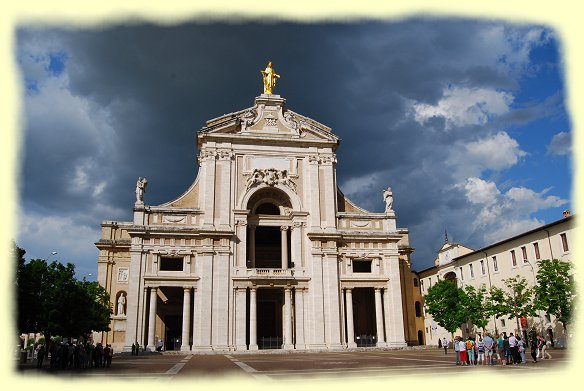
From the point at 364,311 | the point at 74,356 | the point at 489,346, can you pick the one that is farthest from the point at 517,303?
the point at 74,356

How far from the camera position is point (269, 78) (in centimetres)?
5400

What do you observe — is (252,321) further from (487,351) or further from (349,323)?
(487,351)

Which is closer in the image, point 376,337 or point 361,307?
point 376,337

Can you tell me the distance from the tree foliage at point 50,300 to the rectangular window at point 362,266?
24.7 m

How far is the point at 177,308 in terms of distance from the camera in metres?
50.2

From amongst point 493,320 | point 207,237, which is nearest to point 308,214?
point 207,237

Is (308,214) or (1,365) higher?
(308,214)

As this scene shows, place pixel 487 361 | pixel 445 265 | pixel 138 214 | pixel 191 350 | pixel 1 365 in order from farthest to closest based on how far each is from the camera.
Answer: pixel 445 265, pixel 138 214, pixel 191 350, pixel 487 361, pixel 1 365

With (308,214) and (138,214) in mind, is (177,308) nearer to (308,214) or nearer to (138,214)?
(138,214)

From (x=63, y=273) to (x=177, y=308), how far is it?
54.2 ft

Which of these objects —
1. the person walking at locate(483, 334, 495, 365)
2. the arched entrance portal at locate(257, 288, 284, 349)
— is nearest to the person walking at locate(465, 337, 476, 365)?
the person walking at locate(483, 334, 495, 365)

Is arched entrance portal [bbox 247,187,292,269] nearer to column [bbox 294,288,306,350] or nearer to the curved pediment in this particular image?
column [bbox 294,288,306,350]

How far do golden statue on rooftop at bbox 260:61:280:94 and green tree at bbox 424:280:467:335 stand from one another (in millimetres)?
26853

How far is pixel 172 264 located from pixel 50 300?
49.3 ft
